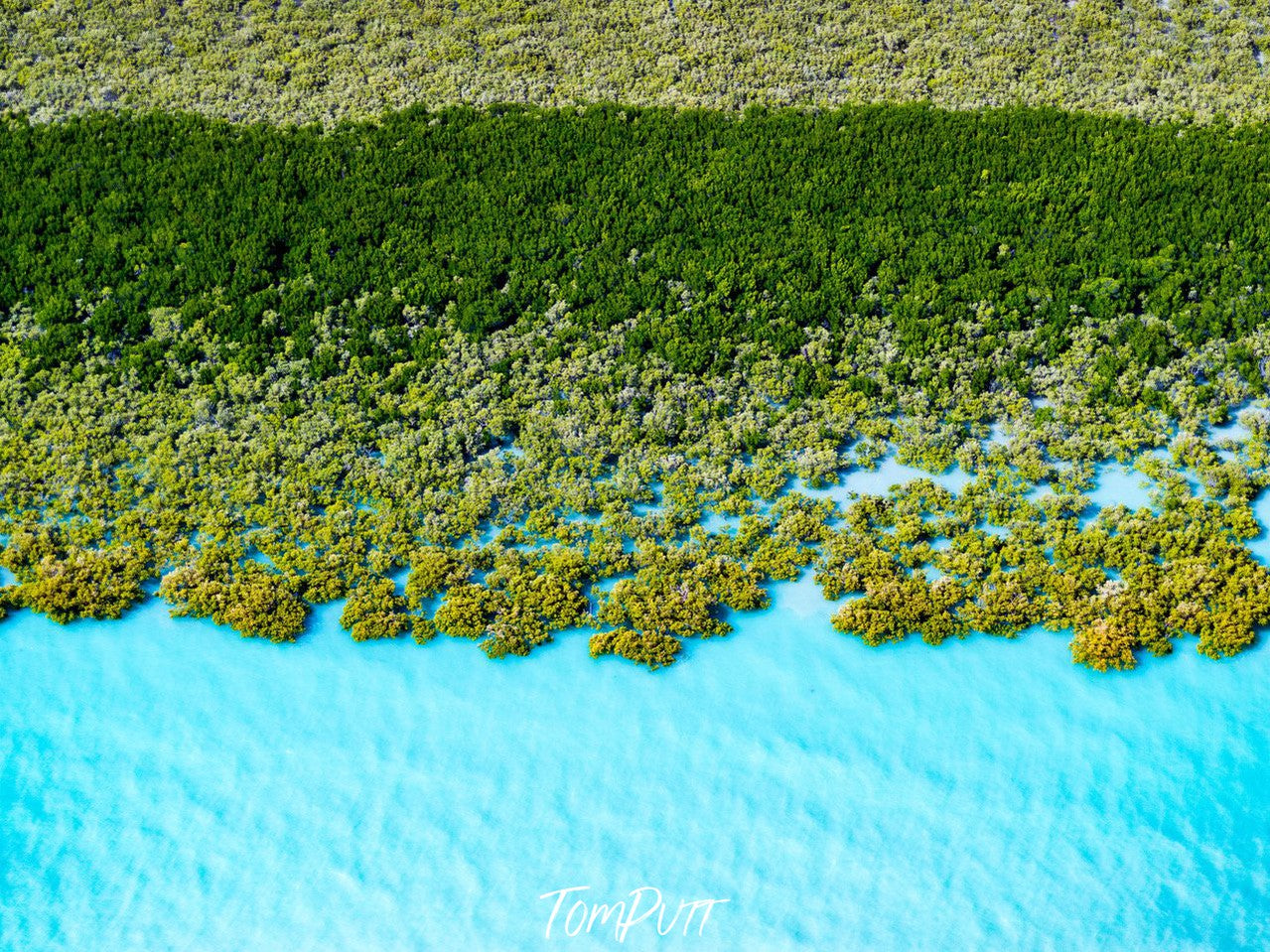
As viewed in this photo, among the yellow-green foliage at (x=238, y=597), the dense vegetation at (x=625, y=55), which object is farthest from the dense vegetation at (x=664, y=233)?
the yellow-green foliage at (x=238, y=597)

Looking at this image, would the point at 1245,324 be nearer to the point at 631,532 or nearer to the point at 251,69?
the point at 631,532

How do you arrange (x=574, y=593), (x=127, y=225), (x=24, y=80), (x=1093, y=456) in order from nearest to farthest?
1. (x=574, y=593)
2. (x=1093, y=456)
3. (x=127, y=225)
4. (x=24, y=80)

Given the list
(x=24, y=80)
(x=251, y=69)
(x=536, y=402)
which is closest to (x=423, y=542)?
(x=536, y=402)

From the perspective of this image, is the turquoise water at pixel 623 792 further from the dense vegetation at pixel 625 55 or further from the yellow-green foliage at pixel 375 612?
the dense vegetation at pixel 625 55

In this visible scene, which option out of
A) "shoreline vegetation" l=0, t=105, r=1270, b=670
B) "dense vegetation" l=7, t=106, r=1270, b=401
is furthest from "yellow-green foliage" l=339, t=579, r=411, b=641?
"dense vegetation" l=7, t=106, r=1270, b=401

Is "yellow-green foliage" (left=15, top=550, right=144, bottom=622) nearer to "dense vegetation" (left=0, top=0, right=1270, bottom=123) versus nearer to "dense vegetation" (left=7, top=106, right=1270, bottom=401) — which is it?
"dense vegetation" (left=7, top=106, right=1270, bottom=401)

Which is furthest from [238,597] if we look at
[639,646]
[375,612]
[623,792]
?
[623,792]

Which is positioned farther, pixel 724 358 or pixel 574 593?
pixel 724 358
